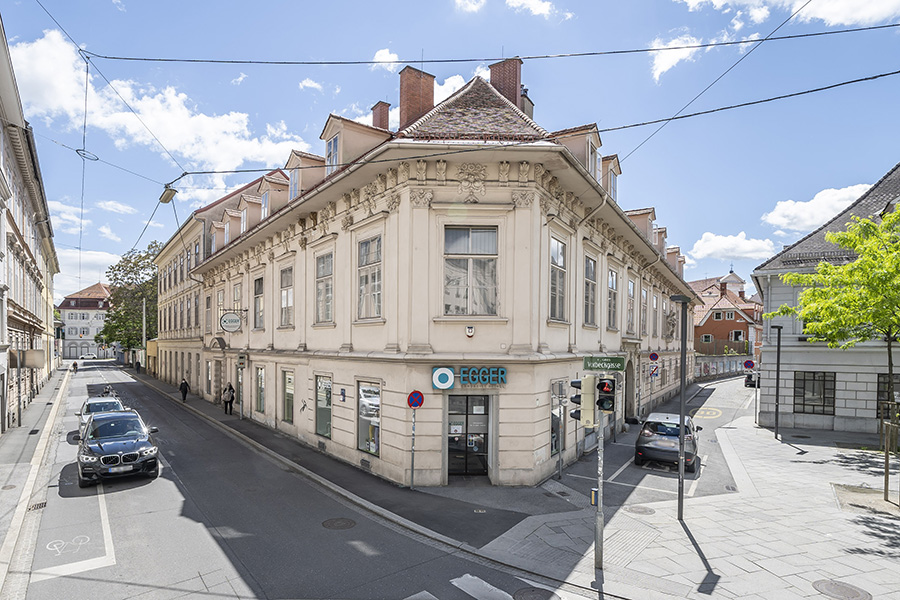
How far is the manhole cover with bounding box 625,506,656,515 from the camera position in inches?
435

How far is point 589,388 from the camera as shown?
8.52 m

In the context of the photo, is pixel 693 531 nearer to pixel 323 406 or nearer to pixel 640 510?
pixel 640 510

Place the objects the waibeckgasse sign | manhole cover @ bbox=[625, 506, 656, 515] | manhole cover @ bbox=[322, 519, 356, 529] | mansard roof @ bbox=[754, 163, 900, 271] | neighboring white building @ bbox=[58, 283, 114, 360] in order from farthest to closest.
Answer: neighboring white building @ bbox=[58, 283, 114, 360], mansard roof @ bbox=[754, 163, 900, 271], manhole cover @ bbox=[625, 506, 656, 515], manhole cover @ bbox=[322, 519, 356, 529], the waibeckgasse sign

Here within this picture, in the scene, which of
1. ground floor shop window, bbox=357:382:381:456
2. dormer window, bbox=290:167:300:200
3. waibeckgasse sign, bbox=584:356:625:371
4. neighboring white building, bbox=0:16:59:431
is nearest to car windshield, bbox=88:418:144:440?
ground floor shop window, bbox=357:382:381:456

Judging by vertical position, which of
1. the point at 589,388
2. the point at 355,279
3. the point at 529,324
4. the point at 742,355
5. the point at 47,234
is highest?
the point at 47,234

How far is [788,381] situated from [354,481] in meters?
21.6

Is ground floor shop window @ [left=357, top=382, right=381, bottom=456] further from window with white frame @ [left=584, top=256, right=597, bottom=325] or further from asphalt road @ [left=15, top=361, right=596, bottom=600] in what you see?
window with white frame @ [left=584, top=256, right=597, bottom=325]

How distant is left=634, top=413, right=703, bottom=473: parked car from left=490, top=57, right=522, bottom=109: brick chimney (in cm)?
1236

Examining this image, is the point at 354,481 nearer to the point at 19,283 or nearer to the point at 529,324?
the point at 529,324

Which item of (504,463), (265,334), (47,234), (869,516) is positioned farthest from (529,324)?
(47,234)

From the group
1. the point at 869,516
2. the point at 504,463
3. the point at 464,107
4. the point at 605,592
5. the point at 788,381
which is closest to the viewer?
the point at 605,592

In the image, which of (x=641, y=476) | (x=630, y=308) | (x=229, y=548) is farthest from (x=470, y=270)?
(x=630, y=308)

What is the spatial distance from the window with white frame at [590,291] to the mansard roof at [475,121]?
5696 millimetres

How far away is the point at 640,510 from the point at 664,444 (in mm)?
4725
